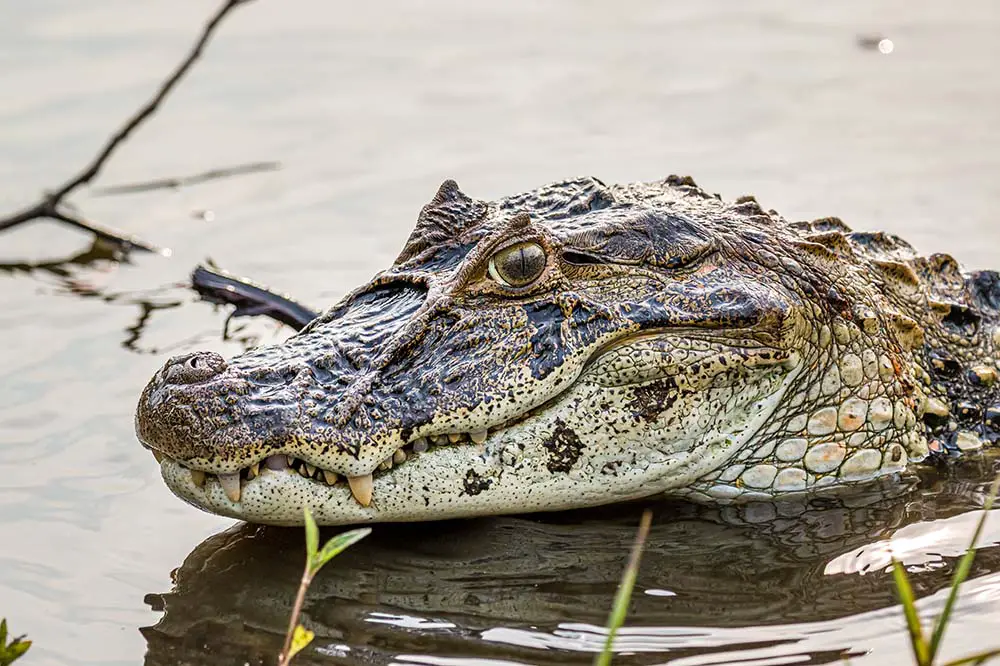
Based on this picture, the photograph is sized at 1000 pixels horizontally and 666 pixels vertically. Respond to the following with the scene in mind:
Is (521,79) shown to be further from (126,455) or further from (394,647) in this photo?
(394,647)

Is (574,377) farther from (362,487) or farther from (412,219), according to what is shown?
(412,219)

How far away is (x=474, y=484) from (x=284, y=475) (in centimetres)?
60

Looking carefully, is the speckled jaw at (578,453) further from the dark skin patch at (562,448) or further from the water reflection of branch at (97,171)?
the water reflection of branch at (97,171)

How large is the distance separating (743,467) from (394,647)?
1418 millimetres

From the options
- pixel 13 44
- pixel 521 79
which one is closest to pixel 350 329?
pixel 521 79

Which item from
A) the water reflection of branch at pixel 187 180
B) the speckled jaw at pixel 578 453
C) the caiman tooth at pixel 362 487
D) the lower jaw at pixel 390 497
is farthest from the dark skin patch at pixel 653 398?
the water reflection of branch at pixel 187 180

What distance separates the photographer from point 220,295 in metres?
6.19

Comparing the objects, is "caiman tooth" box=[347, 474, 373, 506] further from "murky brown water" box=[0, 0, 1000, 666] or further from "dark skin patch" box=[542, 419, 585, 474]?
"dark skin patch" box=[542, 419, 585, 474]

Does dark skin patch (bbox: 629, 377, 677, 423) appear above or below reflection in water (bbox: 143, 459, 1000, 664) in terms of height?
above

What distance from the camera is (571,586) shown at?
4352 mm

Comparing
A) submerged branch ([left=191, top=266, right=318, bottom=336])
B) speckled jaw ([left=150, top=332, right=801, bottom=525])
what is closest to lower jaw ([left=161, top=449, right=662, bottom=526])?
speckled jaw ([left=150, top=332, right=801, bottom=525])

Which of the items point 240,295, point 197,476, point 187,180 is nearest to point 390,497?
point 197,476

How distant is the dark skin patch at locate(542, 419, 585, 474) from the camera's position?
437cm

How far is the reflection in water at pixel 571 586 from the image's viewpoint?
404 cm
